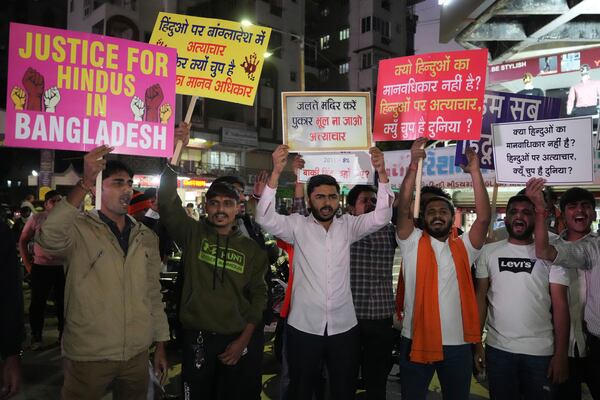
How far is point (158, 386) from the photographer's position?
338 cm

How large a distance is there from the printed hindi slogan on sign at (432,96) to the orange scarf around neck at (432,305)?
5.02 feet

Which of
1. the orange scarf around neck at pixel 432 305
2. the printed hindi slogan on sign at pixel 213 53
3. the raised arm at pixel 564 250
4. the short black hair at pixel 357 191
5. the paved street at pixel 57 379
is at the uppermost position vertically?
the printed hindi slogan on sign at pixel 213 53

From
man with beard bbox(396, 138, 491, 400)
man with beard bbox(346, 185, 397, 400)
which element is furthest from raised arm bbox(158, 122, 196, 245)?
man with beard bbox(396, 138, 491, 400)

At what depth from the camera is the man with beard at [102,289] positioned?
2.88m

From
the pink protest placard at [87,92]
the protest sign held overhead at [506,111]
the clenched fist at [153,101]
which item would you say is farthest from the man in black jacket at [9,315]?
the protest sign held overhead at [506,111]

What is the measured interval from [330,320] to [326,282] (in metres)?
0.30

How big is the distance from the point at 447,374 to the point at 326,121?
2.79 m

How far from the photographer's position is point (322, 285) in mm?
3633

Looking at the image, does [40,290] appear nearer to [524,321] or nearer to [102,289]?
[102,289]

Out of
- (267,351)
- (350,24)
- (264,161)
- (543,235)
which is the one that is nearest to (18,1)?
(264,161)

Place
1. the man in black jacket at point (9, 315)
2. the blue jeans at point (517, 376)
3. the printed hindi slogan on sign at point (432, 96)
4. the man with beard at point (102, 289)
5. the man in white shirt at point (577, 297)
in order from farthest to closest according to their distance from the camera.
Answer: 1. the printed hindi slogan on sign at point (432, 96)
2. the man in white shirt at point (577, 297)
3. the blue jeans at point (517, 376)
4. the man with beard at point (102, 289)
5. the man in black jacket at point (9, 315)

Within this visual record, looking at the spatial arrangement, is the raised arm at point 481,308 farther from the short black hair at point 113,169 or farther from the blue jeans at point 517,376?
the short black hair at point 113,169

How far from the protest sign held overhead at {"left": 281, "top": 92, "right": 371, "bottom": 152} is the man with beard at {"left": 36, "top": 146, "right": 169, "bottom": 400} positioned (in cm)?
213

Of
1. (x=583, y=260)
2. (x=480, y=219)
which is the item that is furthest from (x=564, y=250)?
(x=480, y=219)
